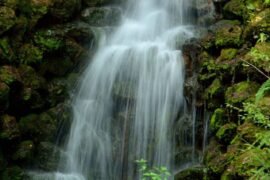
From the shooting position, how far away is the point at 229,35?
25.2ft

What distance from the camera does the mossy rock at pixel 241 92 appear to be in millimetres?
5822

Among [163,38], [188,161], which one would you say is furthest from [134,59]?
[188,161]

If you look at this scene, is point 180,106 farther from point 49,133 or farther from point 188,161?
point 49,133

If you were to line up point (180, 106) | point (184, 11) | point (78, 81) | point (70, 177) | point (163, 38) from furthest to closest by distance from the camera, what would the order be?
point (184, 11), point (163, 38), point (78, 81), point (180, 106), point (70, 177)

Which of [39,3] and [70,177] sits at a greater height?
[39,3]

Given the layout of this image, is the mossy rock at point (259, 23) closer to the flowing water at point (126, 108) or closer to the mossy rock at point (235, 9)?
the mossy rock at point (235, 9)

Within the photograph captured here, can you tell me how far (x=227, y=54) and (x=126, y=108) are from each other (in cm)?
238

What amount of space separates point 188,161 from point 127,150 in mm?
1218

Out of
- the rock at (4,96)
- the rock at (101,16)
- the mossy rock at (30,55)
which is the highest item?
the rock at (101,16)

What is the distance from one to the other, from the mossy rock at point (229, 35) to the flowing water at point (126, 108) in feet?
3.40

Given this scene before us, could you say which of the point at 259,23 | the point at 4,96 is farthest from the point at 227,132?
the point at 4,96

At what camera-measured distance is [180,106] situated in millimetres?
7891

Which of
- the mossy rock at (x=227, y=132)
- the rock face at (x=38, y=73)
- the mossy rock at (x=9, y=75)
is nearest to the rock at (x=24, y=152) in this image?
the rock face at (x=38, y=73)

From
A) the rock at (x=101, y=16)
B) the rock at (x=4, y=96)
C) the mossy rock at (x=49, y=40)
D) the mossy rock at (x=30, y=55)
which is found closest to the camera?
the rock at (x=4, y=96)
